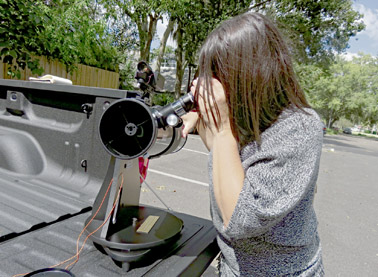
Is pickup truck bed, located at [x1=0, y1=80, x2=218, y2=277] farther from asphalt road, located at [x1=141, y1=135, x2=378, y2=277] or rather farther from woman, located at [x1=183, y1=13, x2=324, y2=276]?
asphalt road, located at [x1=141, y1=135, x2=378, y2=277]

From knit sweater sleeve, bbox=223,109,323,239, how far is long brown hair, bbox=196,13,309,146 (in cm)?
10

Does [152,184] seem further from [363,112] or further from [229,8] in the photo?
[363,112]

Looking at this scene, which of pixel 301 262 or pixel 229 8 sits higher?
pixel 229 8

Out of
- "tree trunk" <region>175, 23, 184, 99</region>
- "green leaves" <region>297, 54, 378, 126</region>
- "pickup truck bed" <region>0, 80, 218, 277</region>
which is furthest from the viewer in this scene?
"green leaves" <region>297, 54, 378, 126</region>

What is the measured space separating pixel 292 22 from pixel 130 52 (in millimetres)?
10129

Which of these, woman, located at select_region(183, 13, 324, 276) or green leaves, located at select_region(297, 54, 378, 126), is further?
green leaves, located at select_region(297, 54, 378, 126)

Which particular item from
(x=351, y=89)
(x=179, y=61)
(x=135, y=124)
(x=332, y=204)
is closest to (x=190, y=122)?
(x=135, y=124)

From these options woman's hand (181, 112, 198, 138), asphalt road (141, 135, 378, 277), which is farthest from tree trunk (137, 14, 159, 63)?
woman's hand (181, 112, 198, 138)

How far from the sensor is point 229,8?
1245 centimetres

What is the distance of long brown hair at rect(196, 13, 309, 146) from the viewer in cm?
94

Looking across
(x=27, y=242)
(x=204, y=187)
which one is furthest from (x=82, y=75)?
(x=27, y=242)

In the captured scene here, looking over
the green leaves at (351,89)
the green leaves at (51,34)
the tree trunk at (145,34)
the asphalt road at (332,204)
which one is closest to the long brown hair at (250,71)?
the asphalt road at (332,204)

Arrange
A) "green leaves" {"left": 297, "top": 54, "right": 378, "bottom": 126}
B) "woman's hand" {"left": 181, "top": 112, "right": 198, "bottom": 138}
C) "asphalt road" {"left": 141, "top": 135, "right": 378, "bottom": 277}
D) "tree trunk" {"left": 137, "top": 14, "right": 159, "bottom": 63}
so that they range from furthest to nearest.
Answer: "green leaves" {"left": 297, "top": 54, "right": 378, "bottom": 126} → "tree trunk" {"left": 137, "top": 14, "right": 159, "bottom": 63} → "asphalt road" {"left": 141, "top": 135, "right": 378, "bottom": 277} → "woman's hand" {"left": 181, "top": 112, "right": 198, "bottom": 138}

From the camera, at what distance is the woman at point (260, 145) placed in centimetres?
85
